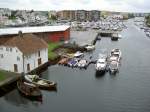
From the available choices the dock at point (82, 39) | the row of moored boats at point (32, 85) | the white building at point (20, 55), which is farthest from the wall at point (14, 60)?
the dock at point (82, 39)

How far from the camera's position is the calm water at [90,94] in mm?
39562

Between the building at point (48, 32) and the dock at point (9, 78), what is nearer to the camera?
the dock at point (9, 78)

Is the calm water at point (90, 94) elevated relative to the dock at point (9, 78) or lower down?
lower down

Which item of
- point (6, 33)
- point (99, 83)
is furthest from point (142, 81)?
point (6, 33)

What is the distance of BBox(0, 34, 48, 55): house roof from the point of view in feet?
172

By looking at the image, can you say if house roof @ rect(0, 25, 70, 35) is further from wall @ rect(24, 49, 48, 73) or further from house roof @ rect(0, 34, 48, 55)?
wall @ rect(24, 49, 48, 73)

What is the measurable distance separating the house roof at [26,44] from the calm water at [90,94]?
16.6 feet

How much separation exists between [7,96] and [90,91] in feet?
40.7

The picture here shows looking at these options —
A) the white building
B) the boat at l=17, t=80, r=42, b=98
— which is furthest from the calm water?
the white building

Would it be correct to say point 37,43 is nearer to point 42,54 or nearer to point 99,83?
point 42,54

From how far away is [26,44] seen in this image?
5422 cm

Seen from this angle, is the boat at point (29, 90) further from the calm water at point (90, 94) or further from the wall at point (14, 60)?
the wall at point (14, 60)

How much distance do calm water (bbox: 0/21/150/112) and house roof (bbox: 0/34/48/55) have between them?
507 centimetres

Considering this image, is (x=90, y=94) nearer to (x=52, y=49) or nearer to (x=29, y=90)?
(x=29, y=90)
